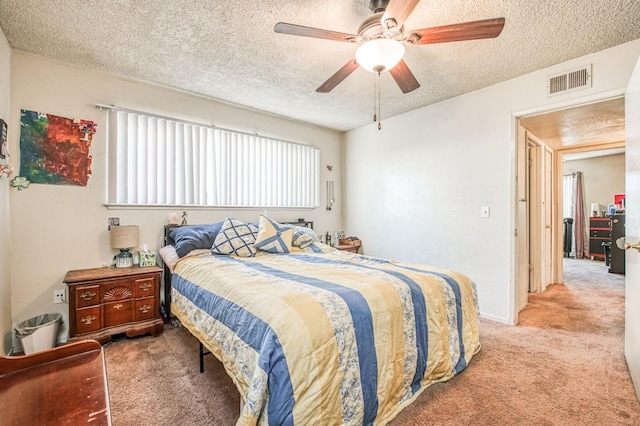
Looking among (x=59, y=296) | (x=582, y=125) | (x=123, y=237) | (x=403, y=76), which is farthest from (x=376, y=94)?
(x=59, y=296)

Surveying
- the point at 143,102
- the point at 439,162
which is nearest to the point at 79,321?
the point at 143,102

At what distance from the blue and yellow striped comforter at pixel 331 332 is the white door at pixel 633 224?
85cm

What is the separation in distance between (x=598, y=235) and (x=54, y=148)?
377 inches

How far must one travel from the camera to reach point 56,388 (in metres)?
0.93

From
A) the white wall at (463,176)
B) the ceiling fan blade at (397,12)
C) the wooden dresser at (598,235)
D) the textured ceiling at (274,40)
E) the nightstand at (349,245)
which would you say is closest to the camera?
the ceiling fan blade at (397,12)

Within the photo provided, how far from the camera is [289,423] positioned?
1106mm

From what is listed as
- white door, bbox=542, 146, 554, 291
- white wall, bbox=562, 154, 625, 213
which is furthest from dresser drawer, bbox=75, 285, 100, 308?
white wall, bbox=562, 154, 625, 213

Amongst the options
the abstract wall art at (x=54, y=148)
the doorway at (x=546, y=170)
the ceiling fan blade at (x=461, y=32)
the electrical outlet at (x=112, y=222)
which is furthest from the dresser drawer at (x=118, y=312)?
the doorway at (x=546, y=170)

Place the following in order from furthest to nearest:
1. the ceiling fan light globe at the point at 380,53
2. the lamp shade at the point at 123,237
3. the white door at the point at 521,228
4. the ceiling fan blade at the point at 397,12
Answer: the white door at the point at 521,228, the lamp shade at the point at 123,237, the ceiling fan light globe at the point at 380,53, the ceiling fan blade at the point at 397,12

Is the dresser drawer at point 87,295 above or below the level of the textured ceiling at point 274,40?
below

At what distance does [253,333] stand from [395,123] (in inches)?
136

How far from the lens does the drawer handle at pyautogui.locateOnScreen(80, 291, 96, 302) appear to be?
89.9 inches

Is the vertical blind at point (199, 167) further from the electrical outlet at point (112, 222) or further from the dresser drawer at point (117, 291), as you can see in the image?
the dresser drawer at point (117, 291)

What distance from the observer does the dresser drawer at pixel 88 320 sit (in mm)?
2266
